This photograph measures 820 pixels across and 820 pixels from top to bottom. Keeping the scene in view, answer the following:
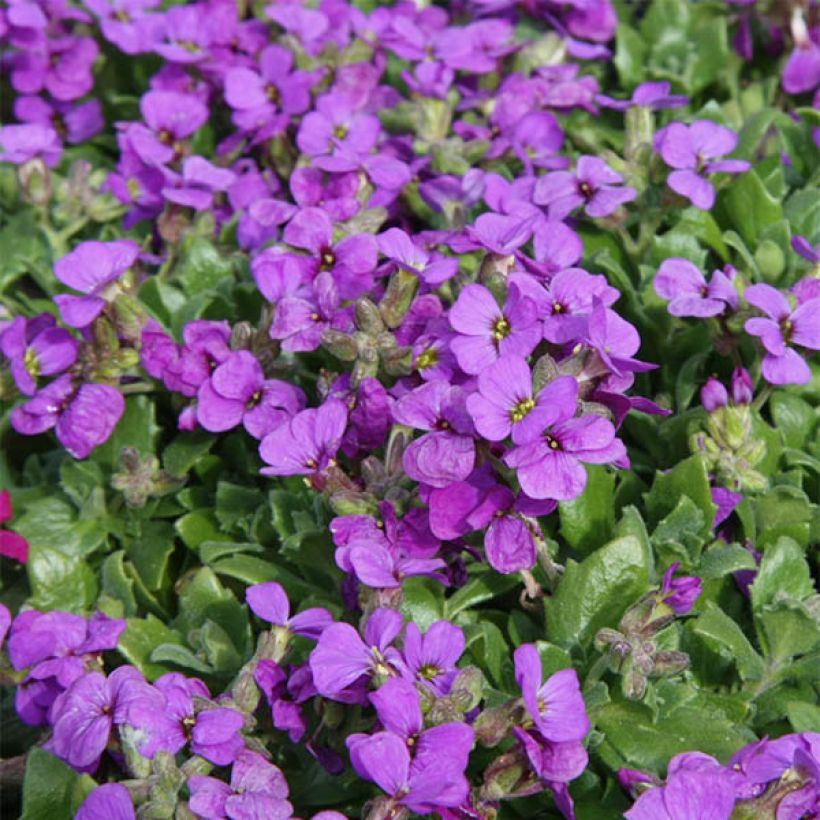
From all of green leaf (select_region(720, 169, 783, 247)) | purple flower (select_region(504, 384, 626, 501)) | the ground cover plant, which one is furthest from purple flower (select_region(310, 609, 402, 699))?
green leaf (select_region(720, 169, 783, 247))

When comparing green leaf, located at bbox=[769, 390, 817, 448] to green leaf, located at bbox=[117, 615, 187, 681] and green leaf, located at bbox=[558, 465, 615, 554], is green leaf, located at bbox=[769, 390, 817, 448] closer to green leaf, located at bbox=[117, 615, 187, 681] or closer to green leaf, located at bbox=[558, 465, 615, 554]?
green leaf, located at bbox=[558, 465, 615, 554]

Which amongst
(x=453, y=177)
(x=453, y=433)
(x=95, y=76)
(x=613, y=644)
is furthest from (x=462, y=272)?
(x=95, y=76)

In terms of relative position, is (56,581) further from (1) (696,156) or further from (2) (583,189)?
(1) (696,156)

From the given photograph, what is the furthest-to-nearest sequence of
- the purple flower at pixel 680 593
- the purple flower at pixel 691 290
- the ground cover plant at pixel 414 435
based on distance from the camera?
the purple flower at pixel 691 290 → the purple flower at pixel 680 593 → the ground cover plant at pixel 414 435

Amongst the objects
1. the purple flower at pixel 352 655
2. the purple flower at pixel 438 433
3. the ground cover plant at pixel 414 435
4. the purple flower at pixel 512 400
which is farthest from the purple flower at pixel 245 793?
the purple flower at pixel 512 400

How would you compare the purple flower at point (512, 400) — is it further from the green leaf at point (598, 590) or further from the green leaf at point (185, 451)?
the green leaf at point (185, 451)

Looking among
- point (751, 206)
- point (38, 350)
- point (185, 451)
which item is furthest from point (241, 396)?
point (751, 206)

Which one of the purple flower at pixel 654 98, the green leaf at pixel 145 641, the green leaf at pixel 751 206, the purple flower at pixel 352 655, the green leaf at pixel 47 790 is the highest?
the purple flower at pixel 654 98
